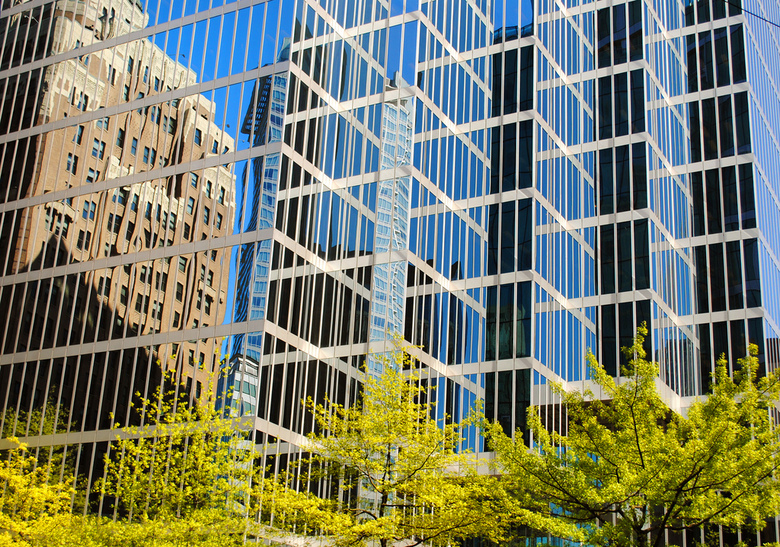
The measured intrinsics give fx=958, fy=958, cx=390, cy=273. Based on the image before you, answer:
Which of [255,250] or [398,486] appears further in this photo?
[255,250]

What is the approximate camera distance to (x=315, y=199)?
42.9 meters

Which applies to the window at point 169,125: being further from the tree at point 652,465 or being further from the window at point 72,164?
the tree at point 652,465

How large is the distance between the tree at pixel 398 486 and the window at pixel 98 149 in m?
24.5

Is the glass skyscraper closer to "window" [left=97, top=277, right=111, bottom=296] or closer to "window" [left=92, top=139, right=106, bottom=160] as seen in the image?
"window" [left=92, top=139, right=106, bottom=160]

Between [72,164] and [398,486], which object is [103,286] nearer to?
[72,164]

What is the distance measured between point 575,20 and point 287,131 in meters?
29.2

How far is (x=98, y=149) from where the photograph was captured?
47781 mm

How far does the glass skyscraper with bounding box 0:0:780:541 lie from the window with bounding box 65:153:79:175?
0.19m

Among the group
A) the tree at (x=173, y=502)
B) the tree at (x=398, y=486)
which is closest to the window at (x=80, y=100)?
the tree at (x=173, y=502)

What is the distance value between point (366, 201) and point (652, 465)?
24.6 metres

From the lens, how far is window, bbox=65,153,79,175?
48.1m

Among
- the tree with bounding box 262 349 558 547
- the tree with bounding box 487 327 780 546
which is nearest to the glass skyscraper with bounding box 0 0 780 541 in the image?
the tree with bounding box 262 349 558 547

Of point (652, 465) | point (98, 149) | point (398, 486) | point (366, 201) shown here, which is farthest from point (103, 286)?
point (652, 465)

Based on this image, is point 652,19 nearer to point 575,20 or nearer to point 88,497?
point 575,20
